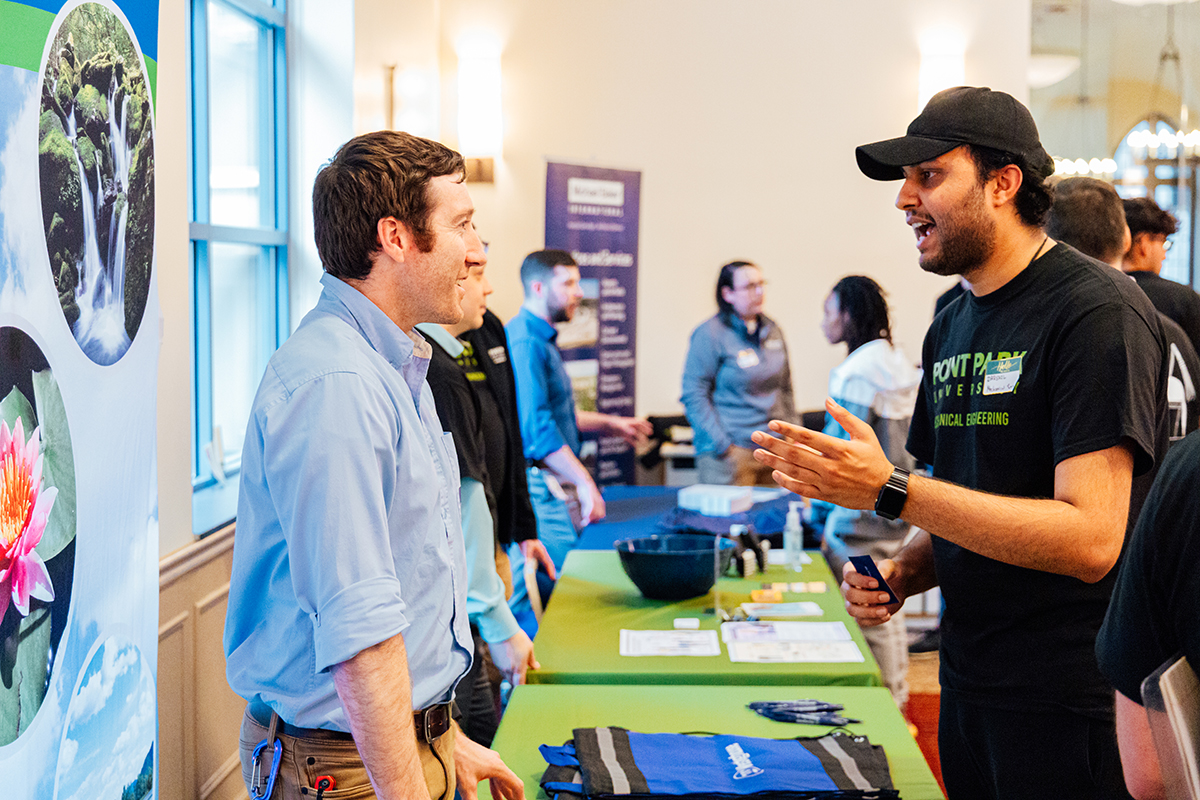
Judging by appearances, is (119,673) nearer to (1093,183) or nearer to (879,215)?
(1093,183)

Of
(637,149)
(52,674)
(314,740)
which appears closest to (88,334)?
(52,674)

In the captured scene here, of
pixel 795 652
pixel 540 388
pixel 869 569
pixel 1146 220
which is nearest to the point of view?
pixel 869 569

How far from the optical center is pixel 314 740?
138 centimetres

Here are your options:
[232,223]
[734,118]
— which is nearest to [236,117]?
[232,223]

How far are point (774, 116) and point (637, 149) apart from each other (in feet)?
2.88

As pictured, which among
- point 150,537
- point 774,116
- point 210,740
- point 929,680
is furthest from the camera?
point 774,116

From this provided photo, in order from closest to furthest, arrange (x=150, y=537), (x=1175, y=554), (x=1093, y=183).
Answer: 1. (x=1175, y=554)
2. (x=150, y=537)
3. (x=1093, y=183)

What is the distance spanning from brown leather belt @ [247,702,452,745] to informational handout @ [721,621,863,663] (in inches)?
39.8

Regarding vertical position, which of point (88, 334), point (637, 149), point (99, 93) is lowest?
point (88, 334)

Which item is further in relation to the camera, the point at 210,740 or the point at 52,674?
the point at 210,740

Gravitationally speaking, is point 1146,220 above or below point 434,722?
above

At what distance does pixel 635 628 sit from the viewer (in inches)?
101

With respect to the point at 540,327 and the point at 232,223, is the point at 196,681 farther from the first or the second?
the point at 540,327

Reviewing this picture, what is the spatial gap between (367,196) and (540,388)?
2.73m
